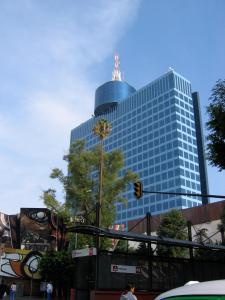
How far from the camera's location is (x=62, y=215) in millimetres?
35188

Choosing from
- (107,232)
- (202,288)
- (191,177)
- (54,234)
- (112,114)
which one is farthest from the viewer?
(112,114)

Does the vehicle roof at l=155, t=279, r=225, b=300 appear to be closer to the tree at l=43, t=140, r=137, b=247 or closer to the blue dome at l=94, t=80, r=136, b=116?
the tree at l=43, t=140, r=137, b=247

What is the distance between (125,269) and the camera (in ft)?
61.9

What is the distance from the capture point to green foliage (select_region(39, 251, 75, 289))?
44438 millimetres

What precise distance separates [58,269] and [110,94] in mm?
140043

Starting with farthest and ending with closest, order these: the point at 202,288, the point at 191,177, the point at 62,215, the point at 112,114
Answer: the point at 112,114, the point at 191,177, the point at 62,215, the point at 202,288

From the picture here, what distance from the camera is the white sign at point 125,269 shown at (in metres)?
18.6

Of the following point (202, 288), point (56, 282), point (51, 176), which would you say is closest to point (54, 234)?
point (56, 282)

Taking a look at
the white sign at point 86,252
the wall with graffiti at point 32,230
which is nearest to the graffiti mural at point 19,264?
the wall with graffiti at point 32,230

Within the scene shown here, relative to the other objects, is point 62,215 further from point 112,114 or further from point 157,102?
point 112,114

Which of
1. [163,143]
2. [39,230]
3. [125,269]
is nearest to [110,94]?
[163,143]

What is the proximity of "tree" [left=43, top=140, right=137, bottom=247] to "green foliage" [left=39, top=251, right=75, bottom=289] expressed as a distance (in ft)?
34.8

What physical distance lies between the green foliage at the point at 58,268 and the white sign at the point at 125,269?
2577 cm

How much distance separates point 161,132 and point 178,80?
61.5ft
